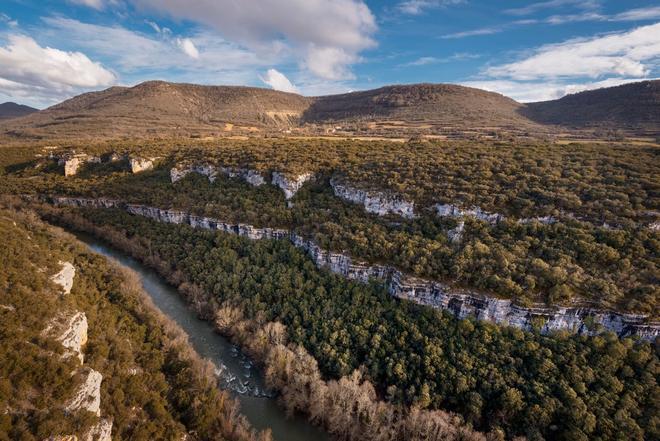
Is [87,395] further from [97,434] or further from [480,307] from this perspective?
[480,307]

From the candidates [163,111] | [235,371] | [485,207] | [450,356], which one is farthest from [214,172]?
[163,111]

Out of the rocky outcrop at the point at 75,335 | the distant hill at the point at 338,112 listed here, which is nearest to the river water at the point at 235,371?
the rocky outcrop at the point at 75,335

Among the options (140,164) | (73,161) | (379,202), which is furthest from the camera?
(73,161)

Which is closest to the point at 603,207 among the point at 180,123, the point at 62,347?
the point at 62,347

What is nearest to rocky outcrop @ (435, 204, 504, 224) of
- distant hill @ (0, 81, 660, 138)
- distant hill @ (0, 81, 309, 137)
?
distant hill @ (0, 81, 660, 138)

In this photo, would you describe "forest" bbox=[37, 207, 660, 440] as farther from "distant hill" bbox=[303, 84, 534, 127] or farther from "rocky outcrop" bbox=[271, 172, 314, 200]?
"distant hill" bbox=[303, 84, 534, 127]

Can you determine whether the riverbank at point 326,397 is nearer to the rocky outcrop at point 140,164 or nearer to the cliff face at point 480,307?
the cliff face at point 480,307

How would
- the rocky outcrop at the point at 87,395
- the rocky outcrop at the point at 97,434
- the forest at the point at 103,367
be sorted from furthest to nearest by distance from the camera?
the rocky outcrop at the point at 87,395 < the forest at the point at 103,367 < the rocky outcrop at the point at 97,434

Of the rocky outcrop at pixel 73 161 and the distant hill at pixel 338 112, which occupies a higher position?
the distant hill at pixel 338 112
